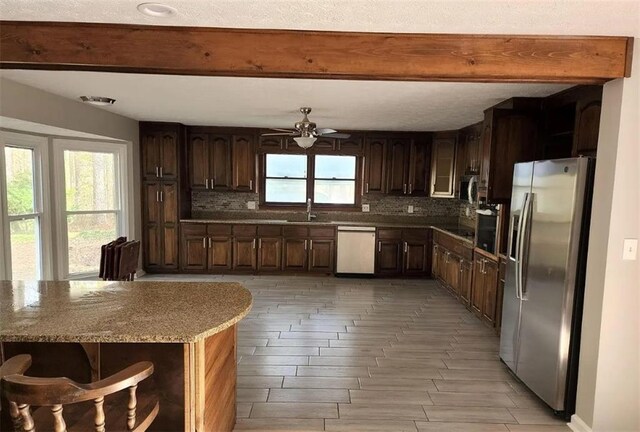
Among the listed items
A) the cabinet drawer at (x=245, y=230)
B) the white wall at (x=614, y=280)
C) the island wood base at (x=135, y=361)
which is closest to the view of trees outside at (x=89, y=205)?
the cabinet drawer at (x=245, y=230)

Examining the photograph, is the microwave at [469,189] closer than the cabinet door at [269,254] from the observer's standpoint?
Yes

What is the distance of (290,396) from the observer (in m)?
2.74

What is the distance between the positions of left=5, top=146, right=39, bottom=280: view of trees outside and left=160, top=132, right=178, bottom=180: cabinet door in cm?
179

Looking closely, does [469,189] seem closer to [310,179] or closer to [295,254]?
[310,179]

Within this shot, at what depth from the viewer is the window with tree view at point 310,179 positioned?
634cm

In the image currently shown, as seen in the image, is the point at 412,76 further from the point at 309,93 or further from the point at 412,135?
the point at 412,135

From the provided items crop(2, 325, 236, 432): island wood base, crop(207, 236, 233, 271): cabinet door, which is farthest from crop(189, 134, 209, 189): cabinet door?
crop(2, 325, 236, 432): island wood base

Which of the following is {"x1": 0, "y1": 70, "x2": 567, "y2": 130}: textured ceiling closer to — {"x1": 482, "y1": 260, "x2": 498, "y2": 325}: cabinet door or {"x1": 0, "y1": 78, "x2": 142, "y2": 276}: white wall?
{"x1": 0, "y1": 78, "x2": 142, "y2": 276}: white wall

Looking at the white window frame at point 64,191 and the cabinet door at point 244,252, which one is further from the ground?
the white window frame at point 64,191

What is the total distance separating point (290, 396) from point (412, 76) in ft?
7.30

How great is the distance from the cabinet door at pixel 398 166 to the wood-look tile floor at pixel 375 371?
2.01 m

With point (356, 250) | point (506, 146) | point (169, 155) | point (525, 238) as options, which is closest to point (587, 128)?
point (506, 146)

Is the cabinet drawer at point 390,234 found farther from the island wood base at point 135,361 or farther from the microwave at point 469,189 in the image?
the island wood base at point 135,361

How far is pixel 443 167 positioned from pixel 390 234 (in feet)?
4.24
